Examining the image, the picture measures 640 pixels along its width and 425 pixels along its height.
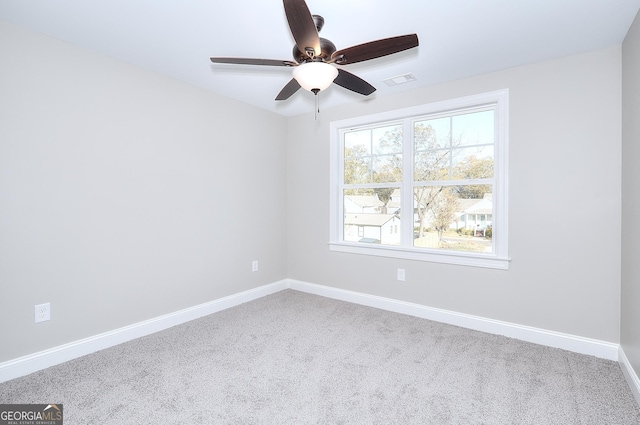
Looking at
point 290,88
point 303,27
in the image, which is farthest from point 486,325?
point 303,27

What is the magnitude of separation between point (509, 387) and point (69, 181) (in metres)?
3.45

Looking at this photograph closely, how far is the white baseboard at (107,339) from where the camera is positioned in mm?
2150

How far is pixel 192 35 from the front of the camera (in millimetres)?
2283

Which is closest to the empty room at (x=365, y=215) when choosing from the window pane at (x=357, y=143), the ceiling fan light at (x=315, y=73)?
the ceiling fan light at (x=315, y=73)

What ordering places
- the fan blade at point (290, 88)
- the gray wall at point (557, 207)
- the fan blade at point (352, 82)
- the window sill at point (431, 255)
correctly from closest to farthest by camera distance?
the fan blade at point (352, 82)
the fan blade at point (290, 88)
the gray wall at point (557, 207)
the window sill at point (431, 255)

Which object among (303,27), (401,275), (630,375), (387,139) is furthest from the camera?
(387,139)

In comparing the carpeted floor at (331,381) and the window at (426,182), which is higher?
the window at (426,182)

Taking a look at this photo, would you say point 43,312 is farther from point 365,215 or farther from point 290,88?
point 365,215

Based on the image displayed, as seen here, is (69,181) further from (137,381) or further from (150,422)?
(150,422)

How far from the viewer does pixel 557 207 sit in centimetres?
260

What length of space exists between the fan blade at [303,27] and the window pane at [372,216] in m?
2.17

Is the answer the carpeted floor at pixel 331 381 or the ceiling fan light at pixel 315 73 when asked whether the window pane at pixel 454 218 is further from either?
the ceiling fan light at pixel 315 73

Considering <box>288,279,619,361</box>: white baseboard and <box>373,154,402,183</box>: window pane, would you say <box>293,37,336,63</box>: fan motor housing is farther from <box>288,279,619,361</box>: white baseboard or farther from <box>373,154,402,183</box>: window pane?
<box>288,279,619,361</box>: white baseboard

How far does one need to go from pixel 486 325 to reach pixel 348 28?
9.17ft
